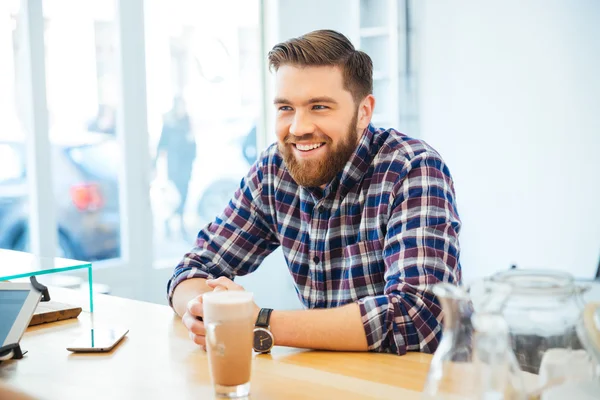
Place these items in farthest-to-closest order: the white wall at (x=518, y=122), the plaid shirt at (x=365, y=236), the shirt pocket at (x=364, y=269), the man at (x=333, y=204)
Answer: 1. the white wall at (x=518, y=122)
2. the shirt pocket at (x=364, y=269)
3. the man at (x=333, y=204)
4. the plaid shirt at (x=365, y=236)

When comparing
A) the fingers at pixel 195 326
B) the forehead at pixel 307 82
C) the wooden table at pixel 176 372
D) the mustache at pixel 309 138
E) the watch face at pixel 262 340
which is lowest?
the wooden table at pixel 176 372

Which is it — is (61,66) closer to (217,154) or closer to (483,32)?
(217,154)

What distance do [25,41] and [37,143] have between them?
44cm

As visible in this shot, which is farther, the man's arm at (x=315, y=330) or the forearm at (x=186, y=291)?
the forearm at (x=186, y=291)

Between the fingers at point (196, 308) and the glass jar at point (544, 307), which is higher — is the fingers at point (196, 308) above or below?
below

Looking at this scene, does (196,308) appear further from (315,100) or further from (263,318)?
(315,100)

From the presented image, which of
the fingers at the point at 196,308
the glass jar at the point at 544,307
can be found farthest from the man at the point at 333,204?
the glass jar at the point at 544,307

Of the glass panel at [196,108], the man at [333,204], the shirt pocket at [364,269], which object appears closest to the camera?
the man at [333,204]

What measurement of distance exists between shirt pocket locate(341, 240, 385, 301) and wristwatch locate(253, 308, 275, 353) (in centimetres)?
48

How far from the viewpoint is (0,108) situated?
307 cm

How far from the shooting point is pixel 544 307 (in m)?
0.80

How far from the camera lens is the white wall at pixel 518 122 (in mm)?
3883

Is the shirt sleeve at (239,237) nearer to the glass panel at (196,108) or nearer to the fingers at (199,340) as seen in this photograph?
the fingers at (199,340)

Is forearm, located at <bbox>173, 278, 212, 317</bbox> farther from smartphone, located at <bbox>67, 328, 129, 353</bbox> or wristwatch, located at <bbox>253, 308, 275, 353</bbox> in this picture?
wristwatch, located at <bbox>253, 308, 275, 353</bbox>
